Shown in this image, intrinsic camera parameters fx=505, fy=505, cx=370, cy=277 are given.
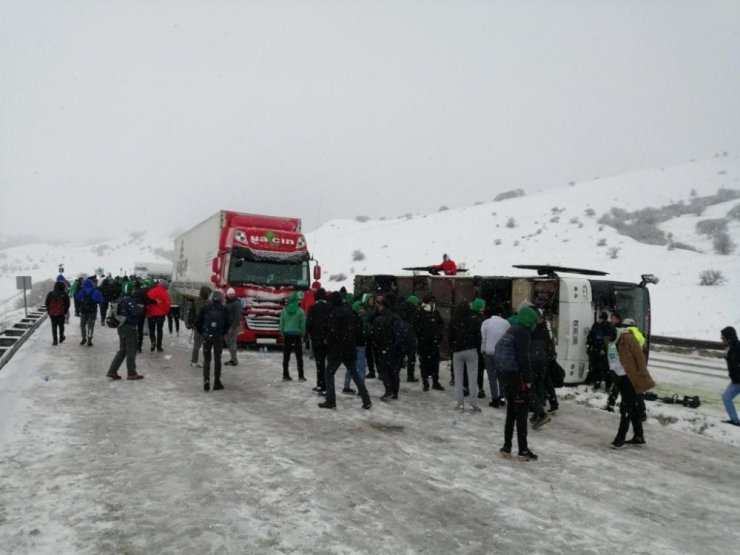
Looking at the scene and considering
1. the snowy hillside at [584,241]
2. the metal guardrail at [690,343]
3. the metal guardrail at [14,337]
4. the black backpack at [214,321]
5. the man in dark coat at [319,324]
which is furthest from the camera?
the snowy hillside at [584,241]

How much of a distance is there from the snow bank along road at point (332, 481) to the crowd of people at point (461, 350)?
1.76ft

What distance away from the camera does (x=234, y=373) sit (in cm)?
1179

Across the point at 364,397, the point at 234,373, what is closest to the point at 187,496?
the point at 364,397

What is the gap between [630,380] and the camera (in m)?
7.10

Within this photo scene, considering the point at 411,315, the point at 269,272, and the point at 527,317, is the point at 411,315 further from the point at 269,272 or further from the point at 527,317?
the point at 269,272

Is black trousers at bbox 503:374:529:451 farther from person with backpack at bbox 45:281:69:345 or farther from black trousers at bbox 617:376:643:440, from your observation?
person with backpack at bbox 45:281:69:345

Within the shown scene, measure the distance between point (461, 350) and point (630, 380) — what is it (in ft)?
9.35

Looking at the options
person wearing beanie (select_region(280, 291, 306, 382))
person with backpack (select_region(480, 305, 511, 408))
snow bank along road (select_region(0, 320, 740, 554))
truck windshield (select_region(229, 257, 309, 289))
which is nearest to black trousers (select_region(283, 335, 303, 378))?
person wearing beanie (select_region(280, 291, 306, 382))

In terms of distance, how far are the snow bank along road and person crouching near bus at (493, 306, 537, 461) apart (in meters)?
0.36

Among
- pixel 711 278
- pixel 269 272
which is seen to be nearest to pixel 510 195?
pixel 711 278

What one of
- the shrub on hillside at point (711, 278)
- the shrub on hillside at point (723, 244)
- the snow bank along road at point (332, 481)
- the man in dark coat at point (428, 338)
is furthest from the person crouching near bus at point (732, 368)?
the shrub on hillside at point (723, 244)

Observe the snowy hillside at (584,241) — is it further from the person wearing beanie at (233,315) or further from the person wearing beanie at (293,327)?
the person wearing beanie at (233,315)

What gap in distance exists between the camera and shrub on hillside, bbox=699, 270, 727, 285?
26.0 metres

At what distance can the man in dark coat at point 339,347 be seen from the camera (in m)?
8.74
